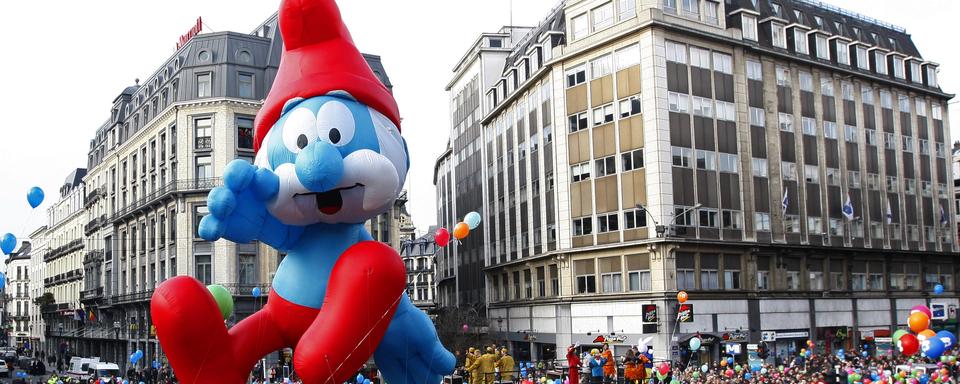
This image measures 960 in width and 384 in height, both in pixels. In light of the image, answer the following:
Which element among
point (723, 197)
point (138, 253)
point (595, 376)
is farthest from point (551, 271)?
point (138, 253)

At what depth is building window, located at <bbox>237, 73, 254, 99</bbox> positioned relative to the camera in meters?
51.3

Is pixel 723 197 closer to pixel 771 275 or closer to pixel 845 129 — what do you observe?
pixel 771 275

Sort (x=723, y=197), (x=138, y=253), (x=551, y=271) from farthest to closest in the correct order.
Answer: (x=138, y=253), (x=551, y=271), (x=723, y=197)

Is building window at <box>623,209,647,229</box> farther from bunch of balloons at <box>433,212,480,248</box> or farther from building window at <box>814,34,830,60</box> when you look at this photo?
bunch of balloons at <box>433,212,480,248</box>

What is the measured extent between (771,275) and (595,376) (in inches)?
960

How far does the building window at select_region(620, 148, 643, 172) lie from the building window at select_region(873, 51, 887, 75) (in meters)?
19.3

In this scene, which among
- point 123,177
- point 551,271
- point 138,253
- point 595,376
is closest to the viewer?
point 595,376

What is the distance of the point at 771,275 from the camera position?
42.7 meters

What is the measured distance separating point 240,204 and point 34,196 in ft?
50.8

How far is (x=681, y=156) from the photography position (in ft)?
131

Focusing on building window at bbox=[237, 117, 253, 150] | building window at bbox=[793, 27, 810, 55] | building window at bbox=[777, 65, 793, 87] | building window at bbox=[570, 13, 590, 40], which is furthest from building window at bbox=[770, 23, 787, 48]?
building window at bbox=[237, 117, 253, 150]

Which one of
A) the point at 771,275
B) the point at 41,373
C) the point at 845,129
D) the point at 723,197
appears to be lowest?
the point at 41,373

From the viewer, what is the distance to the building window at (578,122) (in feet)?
141

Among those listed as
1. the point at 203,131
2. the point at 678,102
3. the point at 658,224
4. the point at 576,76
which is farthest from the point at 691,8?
the point at 203,131
